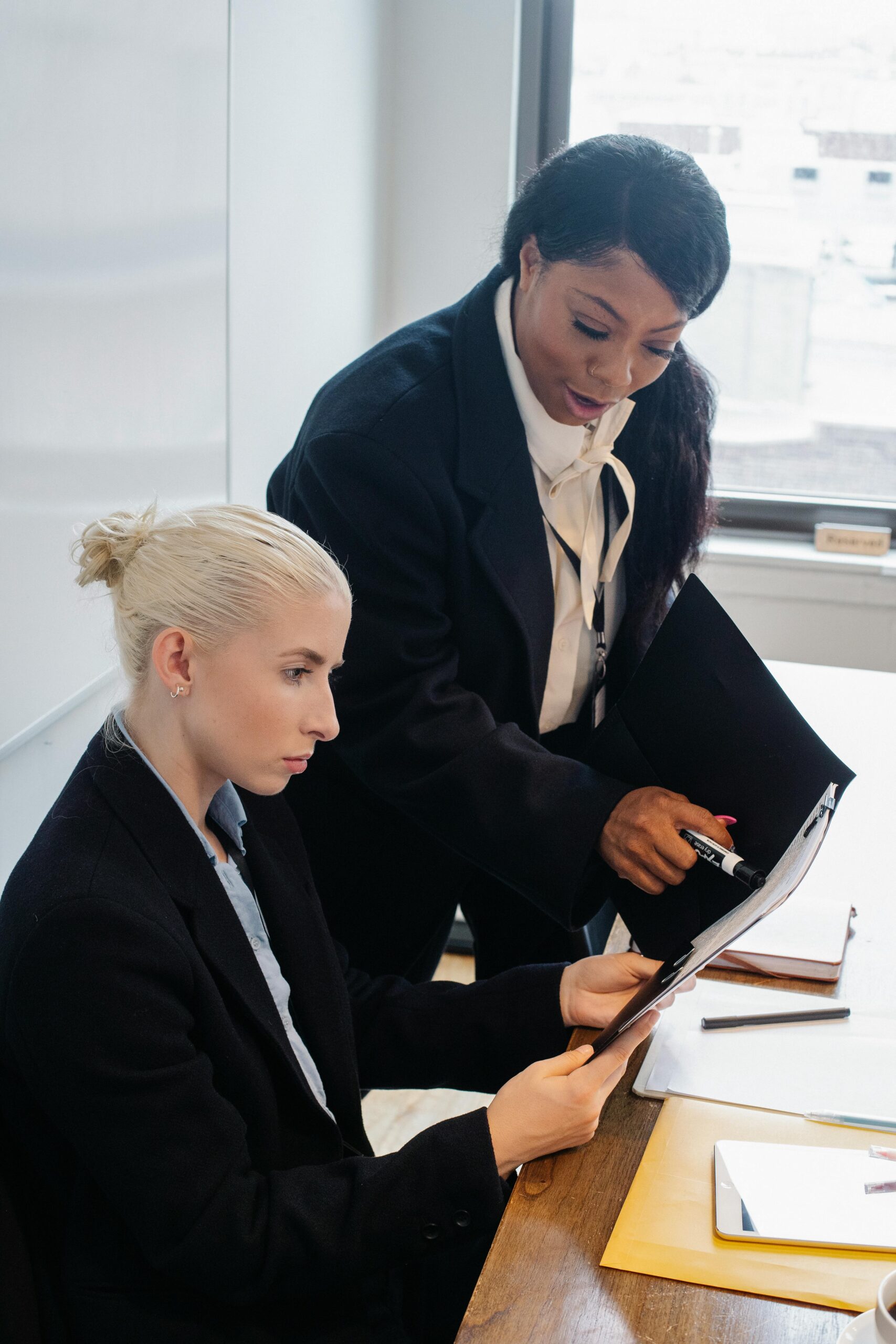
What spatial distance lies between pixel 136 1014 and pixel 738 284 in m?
2.54

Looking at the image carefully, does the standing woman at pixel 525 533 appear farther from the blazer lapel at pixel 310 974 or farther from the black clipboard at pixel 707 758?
the blazer lapel at pixel 310 974

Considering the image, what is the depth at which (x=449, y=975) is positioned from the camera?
9.00 ft

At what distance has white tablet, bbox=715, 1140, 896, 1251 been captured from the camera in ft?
2.60

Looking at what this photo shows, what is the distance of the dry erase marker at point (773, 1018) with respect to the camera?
1.06 m

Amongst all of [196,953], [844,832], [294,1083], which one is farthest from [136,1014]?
[844,832]

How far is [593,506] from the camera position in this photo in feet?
4.66

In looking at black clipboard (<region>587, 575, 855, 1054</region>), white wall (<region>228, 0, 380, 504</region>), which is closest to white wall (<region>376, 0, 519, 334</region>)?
white wall (<region>228, 0, 380, 504</region>)

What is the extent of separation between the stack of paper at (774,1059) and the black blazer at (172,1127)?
0.63 feet

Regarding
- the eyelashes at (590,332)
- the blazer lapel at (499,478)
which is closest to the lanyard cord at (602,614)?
the blazer lapel at (499,478)

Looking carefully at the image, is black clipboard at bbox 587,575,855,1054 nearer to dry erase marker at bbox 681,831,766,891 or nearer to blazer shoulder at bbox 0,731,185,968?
dry erase marker at bbox 681,831,766,891

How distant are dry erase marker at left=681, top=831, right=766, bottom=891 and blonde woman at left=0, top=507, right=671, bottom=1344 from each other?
0.11 metres

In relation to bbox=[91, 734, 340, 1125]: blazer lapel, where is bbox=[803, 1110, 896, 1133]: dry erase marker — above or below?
below

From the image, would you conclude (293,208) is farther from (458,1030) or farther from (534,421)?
(458,1030)

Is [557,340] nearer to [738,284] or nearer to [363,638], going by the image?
[363,638]
